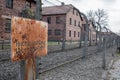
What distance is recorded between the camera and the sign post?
8.61ft

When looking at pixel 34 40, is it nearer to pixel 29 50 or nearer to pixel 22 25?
pixel 29 50

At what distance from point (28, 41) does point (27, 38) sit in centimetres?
6

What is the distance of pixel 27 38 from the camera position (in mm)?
2818

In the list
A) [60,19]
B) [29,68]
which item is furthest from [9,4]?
[29,68]

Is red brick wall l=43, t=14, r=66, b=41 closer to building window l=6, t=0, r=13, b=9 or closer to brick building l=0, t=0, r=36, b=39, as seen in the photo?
brick building l=0, t=0, r=36, b=39

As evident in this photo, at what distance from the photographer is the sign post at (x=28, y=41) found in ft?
8.61

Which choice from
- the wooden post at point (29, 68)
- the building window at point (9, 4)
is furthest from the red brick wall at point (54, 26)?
the wooden post at point (29, 68)

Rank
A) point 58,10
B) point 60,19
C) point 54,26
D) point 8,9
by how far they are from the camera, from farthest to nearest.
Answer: point 58,10 → point 60,19 → point 54,26 → point 8,9

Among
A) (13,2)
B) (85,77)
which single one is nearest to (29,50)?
(85,77)

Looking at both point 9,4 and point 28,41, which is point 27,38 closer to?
point 28,41

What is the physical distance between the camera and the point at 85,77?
6605 millimetres

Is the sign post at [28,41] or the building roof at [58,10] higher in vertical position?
the building roof at [58,10]

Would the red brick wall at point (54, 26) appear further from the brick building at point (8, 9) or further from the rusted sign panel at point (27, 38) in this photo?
the rusted sign panel at point (27, 38)

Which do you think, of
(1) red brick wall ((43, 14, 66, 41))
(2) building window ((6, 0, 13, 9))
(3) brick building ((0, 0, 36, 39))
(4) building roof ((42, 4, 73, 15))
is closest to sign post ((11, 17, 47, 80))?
(3) brick building ((0, 0, 36, 39))
